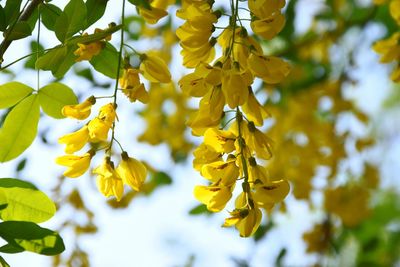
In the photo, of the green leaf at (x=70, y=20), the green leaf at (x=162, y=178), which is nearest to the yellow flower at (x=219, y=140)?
the green leaf at (x=70, y=20)

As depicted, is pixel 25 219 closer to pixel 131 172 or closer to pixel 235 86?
pixel 131 172

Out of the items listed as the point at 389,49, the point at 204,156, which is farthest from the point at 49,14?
the point at 389,49

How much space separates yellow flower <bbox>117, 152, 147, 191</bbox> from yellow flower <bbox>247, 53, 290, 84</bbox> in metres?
0.20

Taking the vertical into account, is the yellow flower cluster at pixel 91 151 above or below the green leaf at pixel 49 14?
below

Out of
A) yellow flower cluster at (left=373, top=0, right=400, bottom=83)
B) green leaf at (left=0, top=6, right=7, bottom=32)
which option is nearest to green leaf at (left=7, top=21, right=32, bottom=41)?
green leaf at (left=0, top=6, right=7, bottom=32)

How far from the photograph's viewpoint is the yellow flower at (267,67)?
2.88 ft

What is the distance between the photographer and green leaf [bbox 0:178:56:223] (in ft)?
2.94

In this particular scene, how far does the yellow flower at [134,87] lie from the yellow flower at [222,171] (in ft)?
0.43

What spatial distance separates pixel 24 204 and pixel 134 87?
0.67ft

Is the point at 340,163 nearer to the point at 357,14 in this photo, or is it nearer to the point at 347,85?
the point at 347,85

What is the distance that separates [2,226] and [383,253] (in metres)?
2.19

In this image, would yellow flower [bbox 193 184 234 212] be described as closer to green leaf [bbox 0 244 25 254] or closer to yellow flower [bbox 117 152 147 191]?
yellow flower [bbox 117 152 147 191]

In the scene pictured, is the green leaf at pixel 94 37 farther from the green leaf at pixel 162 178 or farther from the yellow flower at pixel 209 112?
the green leaf at pixel 162 178

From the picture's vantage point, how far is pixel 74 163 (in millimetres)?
920
